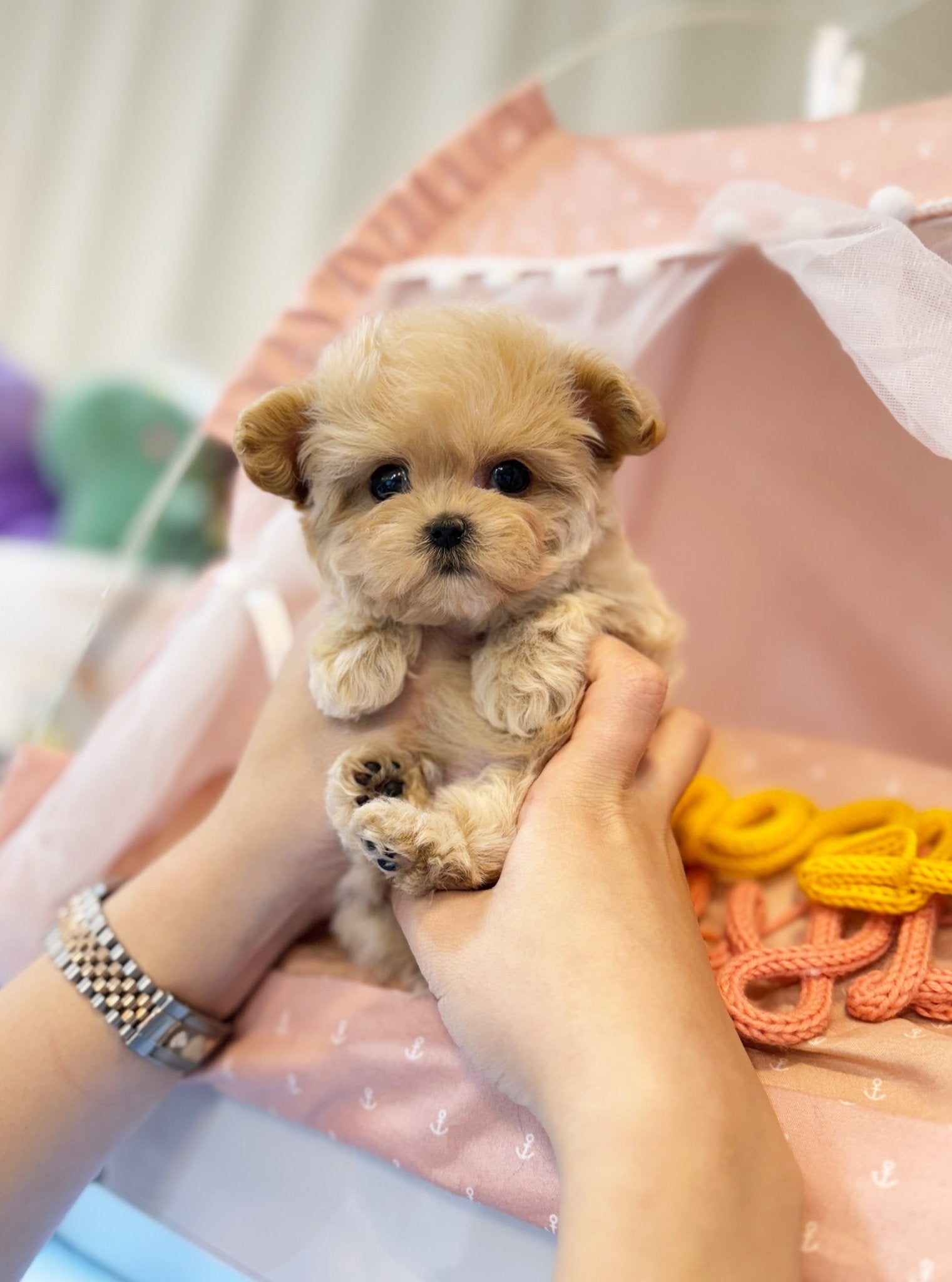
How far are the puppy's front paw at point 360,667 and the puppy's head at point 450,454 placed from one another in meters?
0.03

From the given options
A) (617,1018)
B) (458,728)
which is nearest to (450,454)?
(458,728)

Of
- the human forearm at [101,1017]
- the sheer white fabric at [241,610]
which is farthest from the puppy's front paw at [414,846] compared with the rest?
the sheer white fabric at [241,610]

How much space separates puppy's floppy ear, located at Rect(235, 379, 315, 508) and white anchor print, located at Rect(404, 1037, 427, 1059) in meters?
0.61

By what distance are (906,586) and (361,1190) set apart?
123 cm

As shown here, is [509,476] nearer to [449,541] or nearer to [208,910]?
[449,541]

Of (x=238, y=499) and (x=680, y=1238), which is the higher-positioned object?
(x=238, y=499)

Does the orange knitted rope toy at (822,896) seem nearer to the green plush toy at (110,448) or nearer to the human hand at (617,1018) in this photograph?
the human hand at (617,1018)

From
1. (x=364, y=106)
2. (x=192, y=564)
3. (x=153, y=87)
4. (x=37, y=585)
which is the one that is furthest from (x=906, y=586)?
(x=153, y=87)

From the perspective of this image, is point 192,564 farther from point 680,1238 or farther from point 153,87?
point 153,87

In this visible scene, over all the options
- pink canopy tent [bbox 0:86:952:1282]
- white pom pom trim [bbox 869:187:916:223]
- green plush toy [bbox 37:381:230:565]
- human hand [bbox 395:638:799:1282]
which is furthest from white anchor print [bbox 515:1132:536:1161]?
green plush toy [bbox 37:381:230:565]

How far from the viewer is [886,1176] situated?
79cm

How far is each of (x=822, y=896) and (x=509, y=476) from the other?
1.89 ft

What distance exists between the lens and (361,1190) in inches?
40.8

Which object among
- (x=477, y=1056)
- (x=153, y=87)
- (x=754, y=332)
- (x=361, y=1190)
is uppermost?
(x=153, y=87)
